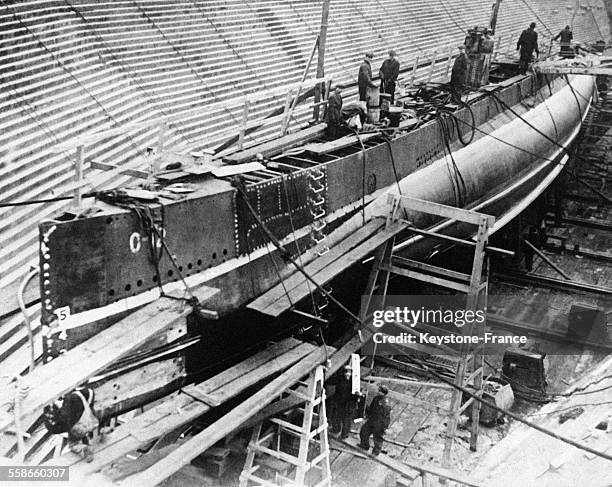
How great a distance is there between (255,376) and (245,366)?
0.91 ft

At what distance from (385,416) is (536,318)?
23.3ft

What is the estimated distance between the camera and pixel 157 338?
839 centimetres

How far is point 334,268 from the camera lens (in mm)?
10047

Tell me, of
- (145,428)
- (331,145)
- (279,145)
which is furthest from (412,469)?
(279,145)

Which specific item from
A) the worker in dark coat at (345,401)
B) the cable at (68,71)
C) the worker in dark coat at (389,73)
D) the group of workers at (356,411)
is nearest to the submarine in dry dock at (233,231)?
the worker in dark coat at (389,73)

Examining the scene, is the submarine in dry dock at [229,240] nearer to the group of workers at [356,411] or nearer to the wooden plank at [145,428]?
the wooden plank at [145,428]

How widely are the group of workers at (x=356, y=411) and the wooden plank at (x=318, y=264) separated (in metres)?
1.96

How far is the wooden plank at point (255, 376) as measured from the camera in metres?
8.18

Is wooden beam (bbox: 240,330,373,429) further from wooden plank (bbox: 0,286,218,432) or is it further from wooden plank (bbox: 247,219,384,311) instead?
wooden plank (bbox: 0,286,218,432)

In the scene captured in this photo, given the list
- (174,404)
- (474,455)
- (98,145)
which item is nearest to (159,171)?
(174,404)

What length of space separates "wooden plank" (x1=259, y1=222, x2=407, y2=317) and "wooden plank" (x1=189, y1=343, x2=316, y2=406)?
636 mm

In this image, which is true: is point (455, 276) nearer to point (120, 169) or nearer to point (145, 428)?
point (120, 169)

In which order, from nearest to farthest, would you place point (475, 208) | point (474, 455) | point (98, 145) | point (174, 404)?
point (174, 404), point (474, 455), point (98, 145), point (475, 208)

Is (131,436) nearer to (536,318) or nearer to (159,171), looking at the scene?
(159,171)
